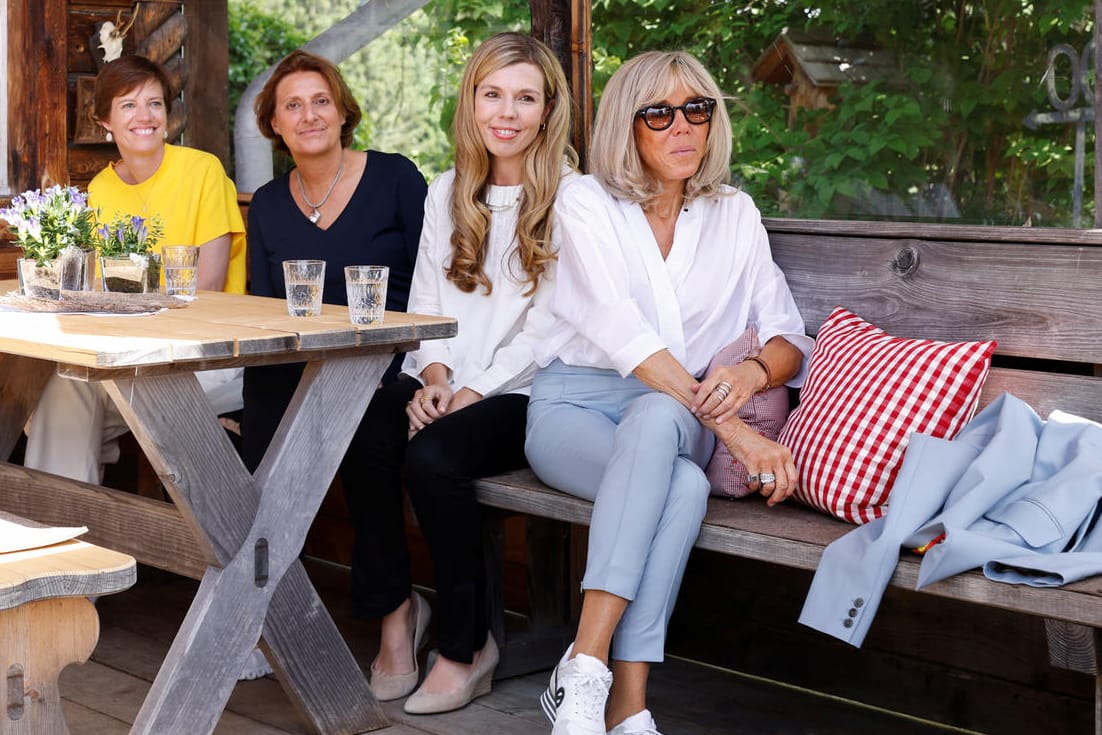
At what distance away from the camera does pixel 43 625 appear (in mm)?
2250

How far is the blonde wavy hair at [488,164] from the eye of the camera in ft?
11.3

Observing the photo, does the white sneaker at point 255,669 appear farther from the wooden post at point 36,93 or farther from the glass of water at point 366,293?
the wooden post at point 36,93

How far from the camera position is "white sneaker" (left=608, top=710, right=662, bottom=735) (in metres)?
2.71

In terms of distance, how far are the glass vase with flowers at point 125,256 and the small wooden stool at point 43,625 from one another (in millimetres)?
941

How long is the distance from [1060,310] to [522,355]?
117 centimetres

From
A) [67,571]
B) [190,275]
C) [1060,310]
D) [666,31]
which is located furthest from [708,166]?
[67,571]

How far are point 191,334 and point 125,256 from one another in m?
0.53

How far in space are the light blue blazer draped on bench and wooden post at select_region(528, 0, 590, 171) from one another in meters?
1.45

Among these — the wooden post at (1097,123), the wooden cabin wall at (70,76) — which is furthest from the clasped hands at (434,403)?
the wooden cabin wall at (70,76)

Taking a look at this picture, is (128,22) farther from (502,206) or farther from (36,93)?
(502,206)

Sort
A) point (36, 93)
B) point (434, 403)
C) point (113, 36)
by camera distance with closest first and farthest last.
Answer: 1. point (434, 403)
2. point (36, 93)
3. point (113, 36)

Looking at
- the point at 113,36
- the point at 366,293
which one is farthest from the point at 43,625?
the point at 113,36

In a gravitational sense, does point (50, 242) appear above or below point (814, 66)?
below

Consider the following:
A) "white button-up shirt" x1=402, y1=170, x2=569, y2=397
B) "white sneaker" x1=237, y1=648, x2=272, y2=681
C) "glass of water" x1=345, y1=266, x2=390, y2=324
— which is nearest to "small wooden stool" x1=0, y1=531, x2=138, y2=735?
"glass of water" x1=345, y1=266, x2=390, y2=324
